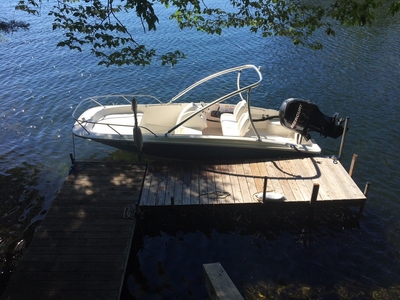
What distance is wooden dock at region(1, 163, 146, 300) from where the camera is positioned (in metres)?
6.74

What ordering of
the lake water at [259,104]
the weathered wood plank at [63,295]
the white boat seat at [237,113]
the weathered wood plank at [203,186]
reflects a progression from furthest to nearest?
the white boat seat at [237,113] → the weathered wood plank at [203,186] → the lake water at [259,104] → the weathered wood plank at [63,295]

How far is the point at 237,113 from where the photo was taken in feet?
37.1

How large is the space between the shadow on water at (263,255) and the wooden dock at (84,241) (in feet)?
2.37

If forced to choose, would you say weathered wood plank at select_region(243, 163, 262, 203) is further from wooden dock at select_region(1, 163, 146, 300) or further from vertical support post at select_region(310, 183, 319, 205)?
wooden dock at select_region(1, 163, 146, 300)

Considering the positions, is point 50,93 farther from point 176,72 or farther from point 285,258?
point 285,258

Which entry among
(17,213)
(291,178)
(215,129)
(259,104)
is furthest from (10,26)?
(291,178)

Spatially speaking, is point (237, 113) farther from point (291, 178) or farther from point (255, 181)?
point (291, 178)

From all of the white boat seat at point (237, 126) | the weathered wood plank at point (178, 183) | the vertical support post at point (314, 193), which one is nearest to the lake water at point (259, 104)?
the weathered wood plank at point (178, 183)

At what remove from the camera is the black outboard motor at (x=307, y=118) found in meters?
9.88

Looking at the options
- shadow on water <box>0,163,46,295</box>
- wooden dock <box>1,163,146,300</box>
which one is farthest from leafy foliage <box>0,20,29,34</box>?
wooden dock <box>1,163,146,300</box>

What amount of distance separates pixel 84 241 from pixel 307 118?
22.9 ft

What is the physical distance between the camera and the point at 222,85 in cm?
1788

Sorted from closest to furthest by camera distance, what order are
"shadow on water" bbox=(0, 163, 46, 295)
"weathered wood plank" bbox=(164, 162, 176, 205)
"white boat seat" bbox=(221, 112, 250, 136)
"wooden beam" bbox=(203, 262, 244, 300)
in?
1. "wooden beam" bbox=(203, 262, 244, 300)
2. "shadow on water" bbox=(0, 163, 46, 295)
3. "weathered wood plank" bbox=(164, 162, 176, 205)
4. "white boat seat" bbox=(221, 112, 250, 136)

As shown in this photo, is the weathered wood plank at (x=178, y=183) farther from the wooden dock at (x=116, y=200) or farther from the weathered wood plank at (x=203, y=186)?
the weathered wood plank at (x=203, y=186)
